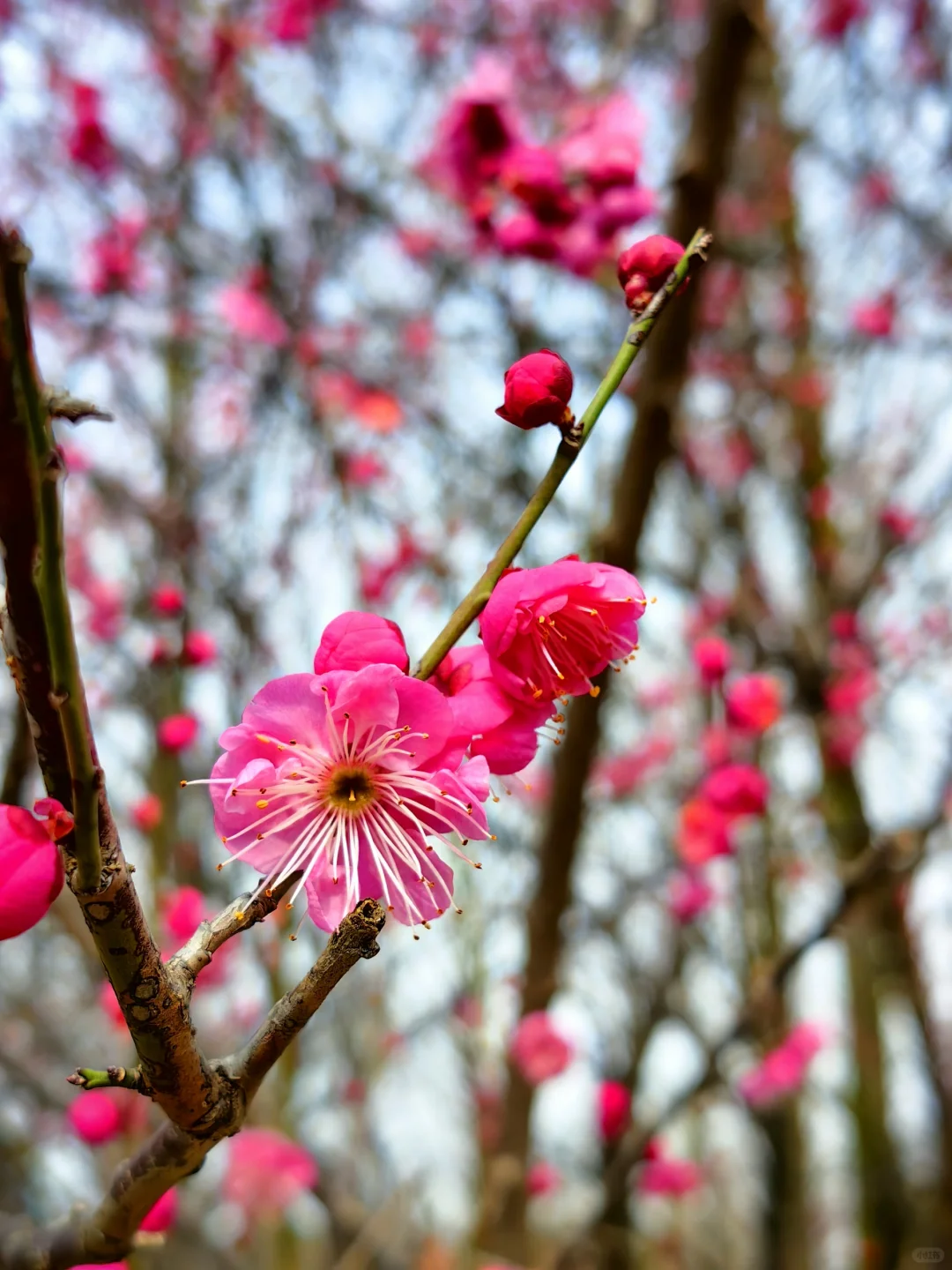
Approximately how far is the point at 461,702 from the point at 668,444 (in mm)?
1331

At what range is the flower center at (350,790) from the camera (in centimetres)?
90

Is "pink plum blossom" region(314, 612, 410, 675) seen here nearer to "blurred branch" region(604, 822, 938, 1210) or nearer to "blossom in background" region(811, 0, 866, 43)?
"blurred branch" region(604, 822, 938, 1210)

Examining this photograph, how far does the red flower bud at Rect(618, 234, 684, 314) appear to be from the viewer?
2.98 feet

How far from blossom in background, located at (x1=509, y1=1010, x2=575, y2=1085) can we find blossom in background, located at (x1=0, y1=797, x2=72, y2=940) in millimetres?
1904

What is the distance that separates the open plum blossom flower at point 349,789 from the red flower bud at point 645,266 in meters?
0.43

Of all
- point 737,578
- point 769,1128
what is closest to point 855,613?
point 737,578

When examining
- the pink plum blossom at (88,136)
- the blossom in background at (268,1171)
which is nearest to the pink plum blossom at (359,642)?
the blossom in background at (268,1171)

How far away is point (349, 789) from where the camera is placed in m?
0.91

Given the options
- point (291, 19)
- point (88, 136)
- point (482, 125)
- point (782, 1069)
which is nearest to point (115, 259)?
point (88, 136)

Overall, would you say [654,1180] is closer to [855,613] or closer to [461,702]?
[855,613]

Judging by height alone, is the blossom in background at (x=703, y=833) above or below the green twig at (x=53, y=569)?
above

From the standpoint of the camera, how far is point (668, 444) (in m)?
2.02

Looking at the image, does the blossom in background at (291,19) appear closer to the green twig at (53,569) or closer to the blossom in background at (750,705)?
the blossom in background at (750,705)

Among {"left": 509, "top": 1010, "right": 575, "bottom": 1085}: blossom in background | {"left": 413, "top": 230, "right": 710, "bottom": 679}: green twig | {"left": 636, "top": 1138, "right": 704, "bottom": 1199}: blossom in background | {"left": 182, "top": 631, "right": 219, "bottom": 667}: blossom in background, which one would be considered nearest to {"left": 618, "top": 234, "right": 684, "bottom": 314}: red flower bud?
{"left": 413, "top": 230, "right": 710, "bottom": 679}: green twig
